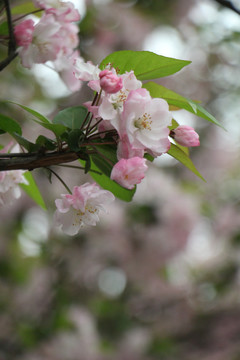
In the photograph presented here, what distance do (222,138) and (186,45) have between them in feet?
2.22

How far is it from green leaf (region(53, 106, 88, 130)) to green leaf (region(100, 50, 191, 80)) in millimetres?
62

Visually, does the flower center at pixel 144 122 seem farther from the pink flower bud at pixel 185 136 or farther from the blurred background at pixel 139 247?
the blurred background at pixel 139 247

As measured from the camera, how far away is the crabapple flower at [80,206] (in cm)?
53

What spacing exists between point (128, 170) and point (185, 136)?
96 millimetres

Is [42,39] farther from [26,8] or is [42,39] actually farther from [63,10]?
[26,8]

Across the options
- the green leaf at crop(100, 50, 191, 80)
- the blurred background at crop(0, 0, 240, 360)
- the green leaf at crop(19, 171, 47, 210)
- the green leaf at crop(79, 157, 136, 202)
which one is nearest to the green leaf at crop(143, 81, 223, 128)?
the green leaf at crop(100, 50, 191, 80)

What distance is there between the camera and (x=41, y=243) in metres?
2.24

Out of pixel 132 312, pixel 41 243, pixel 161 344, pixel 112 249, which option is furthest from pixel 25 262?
pixel 161 344

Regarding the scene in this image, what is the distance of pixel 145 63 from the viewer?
1.72ft

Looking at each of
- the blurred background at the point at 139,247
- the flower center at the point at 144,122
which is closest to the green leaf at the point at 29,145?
the flower center at the point at 144,122

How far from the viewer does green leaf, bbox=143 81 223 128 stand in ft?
1.64

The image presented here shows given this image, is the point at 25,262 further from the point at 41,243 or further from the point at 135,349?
the point at 135,349

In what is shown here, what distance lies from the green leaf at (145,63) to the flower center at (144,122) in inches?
3.1

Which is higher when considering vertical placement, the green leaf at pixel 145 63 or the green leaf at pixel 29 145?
the green leaf at pixel 145 63
